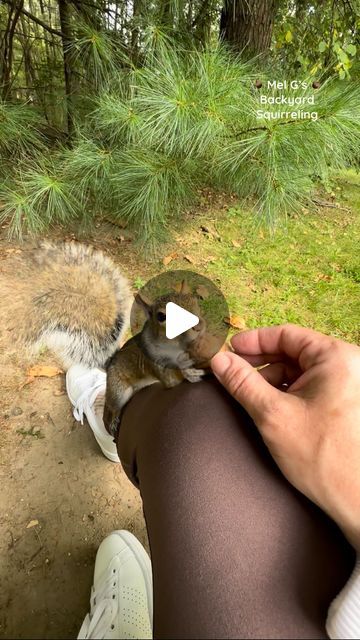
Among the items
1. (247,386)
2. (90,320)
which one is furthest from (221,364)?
(90,320)

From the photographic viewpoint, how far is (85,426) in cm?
102

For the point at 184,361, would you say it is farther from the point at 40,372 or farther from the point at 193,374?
the point at 40,372

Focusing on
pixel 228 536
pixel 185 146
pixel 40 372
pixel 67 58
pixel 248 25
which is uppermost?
pixel 248 25

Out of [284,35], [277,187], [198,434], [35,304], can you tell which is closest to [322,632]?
[198,434]

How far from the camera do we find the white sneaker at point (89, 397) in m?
0.93

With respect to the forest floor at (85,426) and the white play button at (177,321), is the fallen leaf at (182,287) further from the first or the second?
the forest floor at (85,426)

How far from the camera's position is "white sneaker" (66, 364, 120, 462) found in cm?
93

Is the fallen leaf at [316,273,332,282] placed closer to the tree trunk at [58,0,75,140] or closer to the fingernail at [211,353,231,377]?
the tree trunk at [58,0,75,140]

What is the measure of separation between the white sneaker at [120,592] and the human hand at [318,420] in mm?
432

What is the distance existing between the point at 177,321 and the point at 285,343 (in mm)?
167

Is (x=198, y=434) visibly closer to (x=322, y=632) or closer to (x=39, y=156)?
(x=322, y=632)

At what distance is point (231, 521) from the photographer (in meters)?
0.44

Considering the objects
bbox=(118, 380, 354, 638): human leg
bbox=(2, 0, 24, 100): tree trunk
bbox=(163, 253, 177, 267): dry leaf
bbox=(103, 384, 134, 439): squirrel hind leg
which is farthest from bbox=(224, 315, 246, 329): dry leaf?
bbox=(2, 0, 24, 100): tree trunk

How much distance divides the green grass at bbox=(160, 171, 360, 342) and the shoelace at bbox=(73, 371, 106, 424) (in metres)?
0.59
